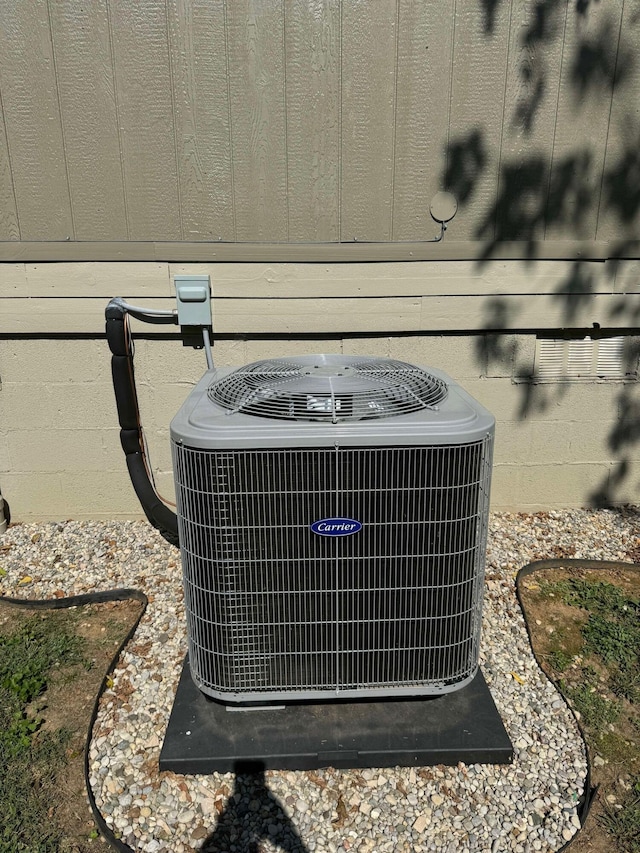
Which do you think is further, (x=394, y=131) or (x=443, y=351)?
(x=443, y=351)

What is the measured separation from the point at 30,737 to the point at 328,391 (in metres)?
1.76

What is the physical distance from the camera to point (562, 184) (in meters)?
3.38

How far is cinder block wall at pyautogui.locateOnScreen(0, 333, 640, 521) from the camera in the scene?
11.6 ft

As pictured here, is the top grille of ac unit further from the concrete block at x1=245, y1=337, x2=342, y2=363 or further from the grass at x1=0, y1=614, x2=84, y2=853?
the grass at x1=0, y1=614, x2=84, y2=853

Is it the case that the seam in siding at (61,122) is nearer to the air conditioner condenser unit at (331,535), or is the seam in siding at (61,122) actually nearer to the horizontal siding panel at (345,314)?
the horizontal siding panel at (345,314)

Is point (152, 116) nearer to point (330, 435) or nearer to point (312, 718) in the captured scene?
point (330, 435)

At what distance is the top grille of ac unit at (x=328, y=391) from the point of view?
192 cm

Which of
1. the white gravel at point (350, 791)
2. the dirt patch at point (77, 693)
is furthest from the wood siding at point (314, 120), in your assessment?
the white gravel at point (350, 791)

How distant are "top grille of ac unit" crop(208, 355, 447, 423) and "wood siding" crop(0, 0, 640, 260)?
4.44ft

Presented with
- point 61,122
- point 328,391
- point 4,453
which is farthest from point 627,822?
point 61,122

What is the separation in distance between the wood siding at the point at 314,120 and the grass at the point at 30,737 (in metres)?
2.17

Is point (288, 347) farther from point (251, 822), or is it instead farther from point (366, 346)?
point (251, 822)

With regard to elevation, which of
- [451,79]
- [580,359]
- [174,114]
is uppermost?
[451,79]

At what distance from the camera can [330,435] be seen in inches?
70.9
